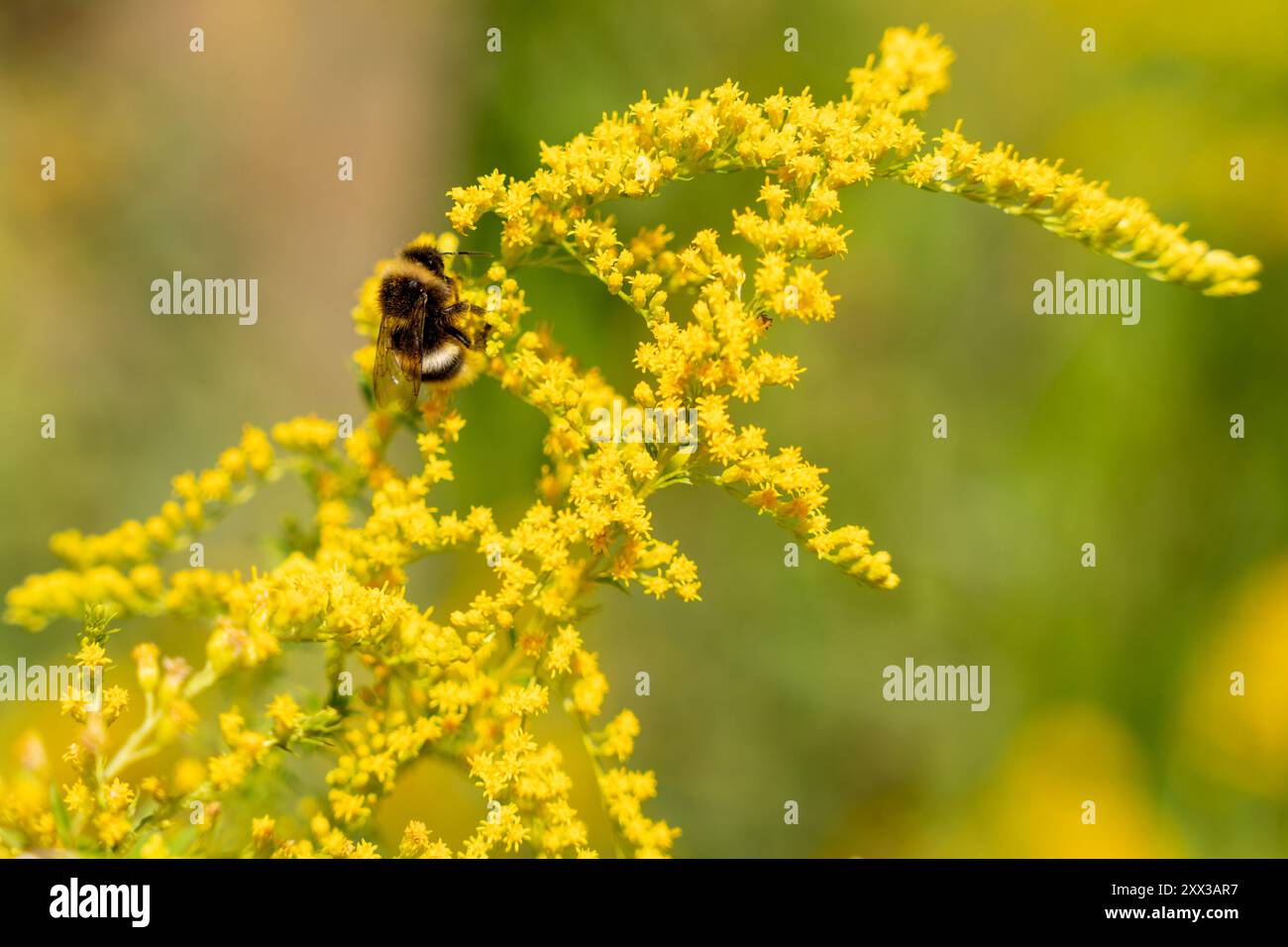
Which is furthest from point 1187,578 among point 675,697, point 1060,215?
point 1060,215

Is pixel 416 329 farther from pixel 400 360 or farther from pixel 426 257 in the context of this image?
pixel 426 257

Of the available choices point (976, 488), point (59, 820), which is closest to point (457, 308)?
point (59, 820)

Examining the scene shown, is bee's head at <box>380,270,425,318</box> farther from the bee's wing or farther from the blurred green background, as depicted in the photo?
the blurred green background

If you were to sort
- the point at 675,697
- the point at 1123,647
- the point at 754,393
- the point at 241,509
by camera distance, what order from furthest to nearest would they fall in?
the point at 241,509 < the point at 675,697 < the point at 1123,647 < the point at 754,393

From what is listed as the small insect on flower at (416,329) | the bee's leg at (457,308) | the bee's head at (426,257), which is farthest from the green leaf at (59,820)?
the bee's head at (426,257)

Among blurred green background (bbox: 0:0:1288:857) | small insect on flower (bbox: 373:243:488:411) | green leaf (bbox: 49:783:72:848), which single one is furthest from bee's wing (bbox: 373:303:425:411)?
blurred green background (bbox: 0:0:1288:857)

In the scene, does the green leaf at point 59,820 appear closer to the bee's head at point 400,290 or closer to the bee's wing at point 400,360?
the bee's wing at point 400,360
